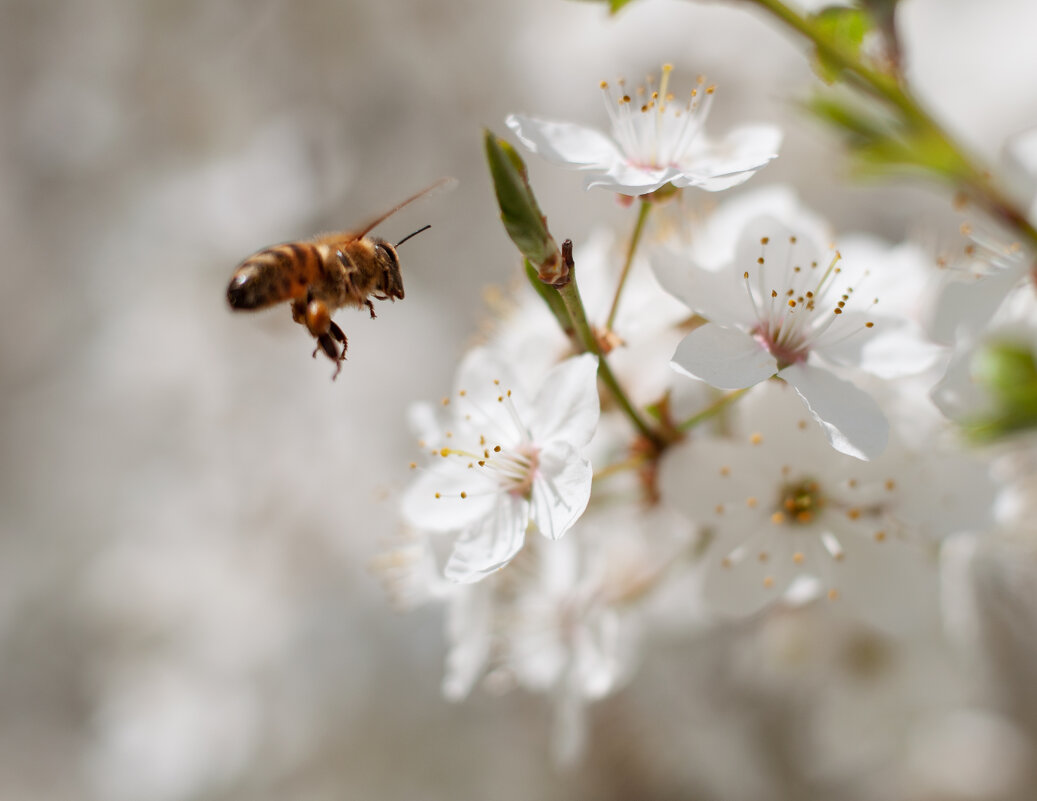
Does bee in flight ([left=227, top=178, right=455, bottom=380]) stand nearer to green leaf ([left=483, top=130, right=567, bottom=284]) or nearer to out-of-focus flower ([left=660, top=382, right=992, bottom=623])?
green leaf ([left=483, top=130, right=567, bottom=284])

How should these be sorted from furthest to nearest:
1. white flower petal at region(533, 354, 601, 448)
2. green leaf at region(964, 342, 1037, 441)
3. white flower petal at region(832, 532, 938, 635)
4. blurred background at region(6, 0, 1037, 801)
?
blurred background at region(6, 0, 1037, 801), white flower petal at region(832, 532, 938, 635), white flower petal at region(533, 354, 601, 448), green leaf at region(964, 342, 1037, 441)

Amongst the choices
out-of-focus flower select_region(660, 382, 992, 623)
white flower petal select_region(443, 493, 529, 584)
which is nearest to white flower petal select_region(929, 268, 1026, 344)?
out-of-focus flower select_region(660, 382, 992, 623)

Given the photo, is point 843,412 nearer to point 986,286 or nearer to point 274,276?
point 986,286

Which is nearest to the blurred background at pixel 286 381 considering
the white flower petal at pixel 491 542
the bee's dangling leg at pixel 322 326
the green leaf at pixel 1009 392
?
the white flower petal at pixel 491 542

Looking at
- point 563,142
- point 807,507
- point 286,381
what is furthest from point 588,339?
point 286,381

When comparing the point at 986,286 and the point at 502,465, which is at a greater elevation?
the point at 986,286

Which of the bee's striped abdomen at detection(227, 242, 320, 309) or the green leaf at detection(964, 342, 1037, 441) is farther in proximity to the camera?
the bee's striped abdomen at detection(227, 242, 320, 309)

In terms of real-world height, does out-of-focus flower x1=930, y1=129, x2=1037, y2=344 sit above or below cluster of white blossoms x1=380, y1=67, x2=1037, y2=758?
above
